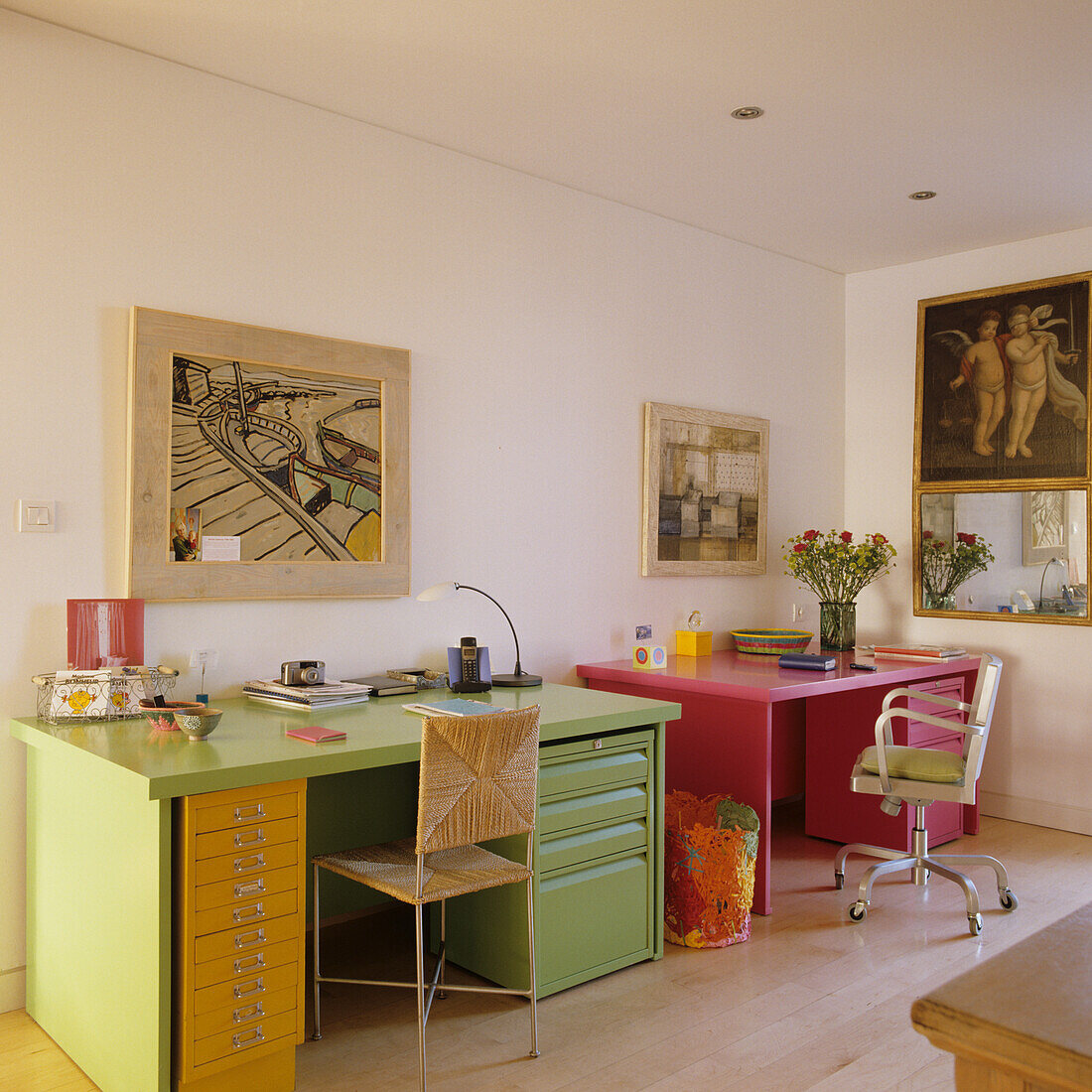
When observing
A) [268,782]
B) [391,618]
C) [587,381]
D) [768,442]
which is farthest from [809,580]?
[268,782]

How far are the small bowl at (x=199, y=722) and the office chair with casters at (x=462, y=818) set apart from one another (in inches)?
18.1

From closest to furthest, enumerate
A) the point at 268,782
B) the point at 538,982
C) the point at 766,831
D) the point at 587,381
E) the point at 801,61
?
1. the point at 268,782
2. the point at 538,982
3. the point at 801,61
4. the point at 766,831
5. the point at 587,381

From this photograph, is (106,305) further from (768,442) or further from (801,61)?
(768,442)

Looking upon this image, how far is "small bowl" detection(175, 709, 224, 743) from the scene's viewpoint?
235 centimetres

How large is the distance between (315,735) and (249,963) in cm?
52

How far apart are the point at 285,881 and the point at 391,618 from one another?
50.9 inches

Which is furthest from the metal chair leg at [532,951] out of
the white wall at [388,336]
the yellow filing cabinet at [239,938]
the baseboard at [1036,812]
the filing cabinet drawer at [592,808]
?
the baseboard at [1036,812]

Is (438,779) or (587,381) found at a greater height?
(587,381)

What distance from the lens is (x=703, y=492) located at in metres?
4.45

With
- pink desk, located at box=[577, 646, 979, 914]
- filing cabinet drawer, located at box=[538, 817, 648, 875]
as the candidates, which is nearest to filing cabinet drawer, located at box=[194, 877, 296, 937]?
filing cabinet drawer, located at box=[538, 817, 648, 875]

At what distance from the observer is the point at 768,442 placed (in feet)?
15.6

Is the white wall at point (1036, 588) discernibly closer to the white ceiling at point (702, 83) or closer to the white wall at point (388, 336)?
the white wall at point (388, 336)

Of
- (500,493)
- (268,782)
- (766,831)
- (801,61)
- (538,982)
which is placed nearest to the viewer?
(268,782)

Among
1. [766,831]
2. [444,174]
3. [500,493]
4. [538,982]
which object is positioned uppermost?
[444,174]
